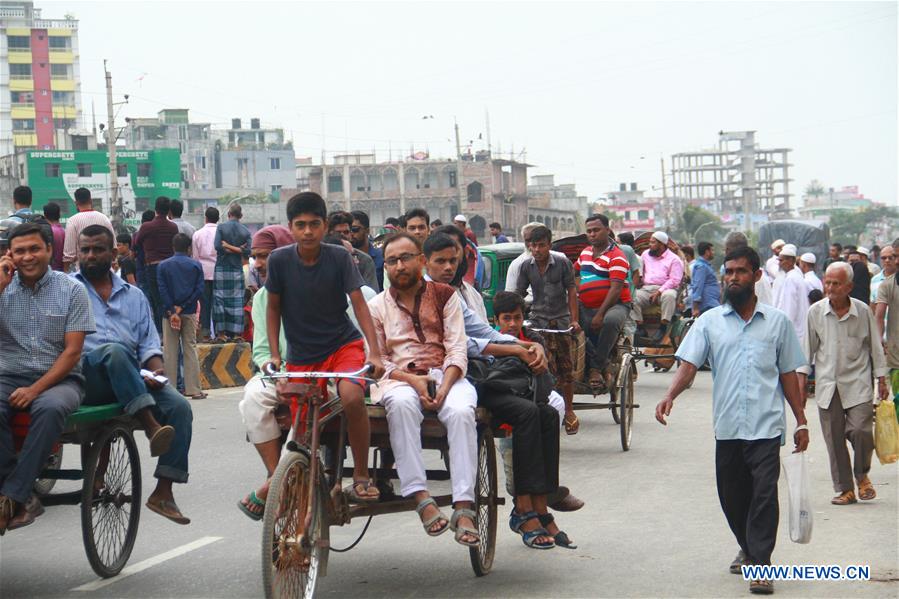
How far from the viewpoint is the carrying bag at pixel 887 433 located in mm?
10109

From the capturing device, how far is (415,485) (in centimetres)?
700

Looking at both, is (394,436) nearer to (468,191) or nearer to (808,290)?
(808,290)

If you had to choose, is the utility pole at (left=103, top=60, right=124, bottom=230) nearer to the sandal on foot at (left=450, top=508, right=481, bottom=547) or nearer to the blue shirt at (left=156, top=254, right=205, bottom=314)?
the blue shirt at (left=156, top=254, right=205, bottom=314)

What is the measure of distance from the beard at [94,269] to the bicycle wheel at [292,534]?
7.94 ft

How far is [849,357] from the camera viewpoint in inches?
408

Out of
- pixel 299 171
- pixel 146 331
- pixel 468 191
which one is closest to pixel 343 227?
pixel 146 331

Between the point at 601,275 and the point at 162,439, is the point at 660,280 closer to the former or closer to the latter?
the point at 601,275

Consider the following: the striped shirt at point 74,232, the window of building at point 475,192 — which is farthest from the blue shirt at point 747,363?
the window of building at point 475,192

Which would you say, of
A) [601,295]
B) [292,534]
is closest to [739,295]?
[292,534]

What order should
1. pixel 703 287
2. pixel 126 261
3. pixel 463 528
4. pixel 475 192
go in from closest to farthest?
1. pixel 463 528
2. pixel 126 261
3. pixel 703 287
4. pixel 475 192

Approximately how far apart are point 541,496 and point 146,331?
8.94ft

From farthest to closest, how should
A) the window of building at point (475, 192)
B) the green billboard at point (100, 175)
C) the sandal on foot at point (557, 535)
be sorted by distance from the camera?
the window of building at point (475, 192) → the green billboard at point (100, 175) → the sandal on foot at point (557, 535)

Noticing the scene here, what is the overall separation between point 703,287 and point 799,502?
46.3 feet

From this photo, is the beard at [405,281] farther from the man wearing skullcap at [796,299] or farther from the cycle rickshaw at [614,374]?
the man wearing skullcap at [796,299]
